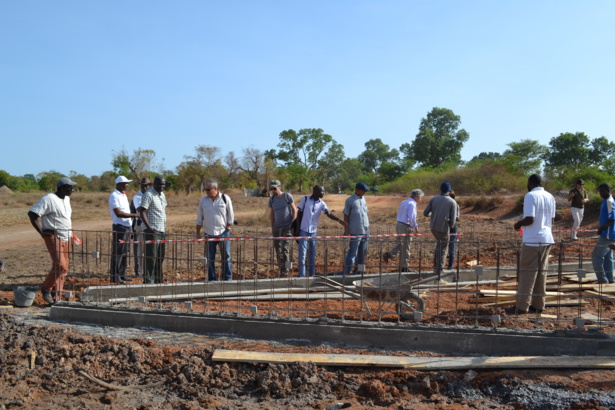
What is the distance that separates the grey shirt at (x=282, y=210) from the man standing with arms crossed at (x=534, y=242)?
13.5 feet

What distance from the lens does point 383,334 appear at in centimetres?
545

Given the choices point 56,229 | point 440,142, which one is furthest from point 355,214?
point 440,142

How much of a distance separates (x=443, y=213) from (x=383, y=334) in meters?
4.35

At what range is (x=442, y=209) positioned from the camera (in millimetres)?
9297

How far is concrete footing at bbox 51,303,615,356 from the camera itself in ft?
16.8

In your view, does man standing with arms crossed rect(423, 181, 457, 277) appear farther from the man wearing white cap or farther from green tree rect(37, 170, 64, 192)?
green tree rect(37, 170, 64, 192)

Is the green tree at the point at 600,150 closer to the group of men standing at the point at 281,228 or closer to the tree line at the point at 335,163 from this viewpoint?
the tree line at the point at 335,163

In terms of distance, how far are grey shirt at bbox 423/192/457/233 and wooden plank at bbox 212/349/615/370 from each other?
4639 millimetres

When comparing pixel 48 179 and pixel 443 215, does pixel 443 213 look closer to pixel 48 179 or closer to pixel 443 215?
pixel 443 215

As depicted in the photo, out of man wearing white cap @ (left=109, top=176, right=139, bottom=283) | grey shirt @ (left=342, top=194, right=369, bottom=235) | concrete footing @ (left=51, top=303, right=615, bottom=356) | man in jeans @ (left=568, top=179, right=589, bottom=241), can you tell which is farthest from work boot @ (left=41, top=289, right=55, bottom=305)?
man in jeans @ (left=568, top=179, right=589, bottom=241)

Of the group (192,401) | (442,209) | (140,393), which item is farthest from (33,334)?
(442,209)

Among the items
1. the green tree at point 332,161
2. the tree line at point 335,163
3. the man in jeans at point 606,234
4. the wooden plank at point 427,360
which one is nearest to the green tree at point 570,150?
the tree line at point 335,163

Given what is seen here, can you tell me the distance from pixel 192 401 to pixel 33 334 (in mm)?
2388

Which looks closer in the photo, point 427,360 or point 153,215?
point 427,360
